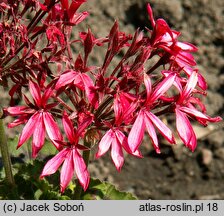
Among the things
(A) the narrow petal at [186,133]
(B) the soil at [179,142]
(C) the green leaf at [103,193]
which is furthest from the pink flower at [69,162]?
(B) the soil at [179,142]

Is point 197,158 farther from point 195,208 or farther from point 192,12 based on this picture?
point 195,208

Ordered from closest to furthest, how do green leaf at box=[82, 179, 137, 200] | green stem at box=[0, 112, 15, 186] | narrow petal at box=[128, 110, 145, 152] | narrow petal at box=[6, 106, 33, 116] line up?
narrow petal at box=[128, 110, 145, 152] → narrow petal at box=[6, 106, 33, 116] → green stem at box=[0, 112, 15, 186] → green leaf at box=[82, 179, 137, 200]

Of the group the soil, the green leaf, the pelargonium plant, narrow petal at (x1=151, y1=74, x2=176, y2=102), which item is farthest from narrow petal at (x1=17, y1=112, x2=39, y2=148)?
the soil

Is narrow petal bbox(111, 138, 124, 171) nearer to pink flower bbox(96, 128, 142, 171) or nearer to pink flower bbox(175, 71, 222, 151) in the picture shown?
pink flower bbox(96, 128, 142, 171)

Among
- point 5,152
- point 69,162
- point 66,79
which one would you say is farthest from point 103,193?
point 66,79

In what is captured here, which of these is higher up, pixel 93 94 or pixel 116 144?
pixel 93 94

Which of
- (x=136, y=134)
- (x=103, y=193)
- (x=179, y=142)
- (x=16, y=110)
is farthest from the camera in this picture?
(x=179, y=142)

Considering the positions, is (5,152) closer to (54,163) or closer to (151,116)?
(54,163)
